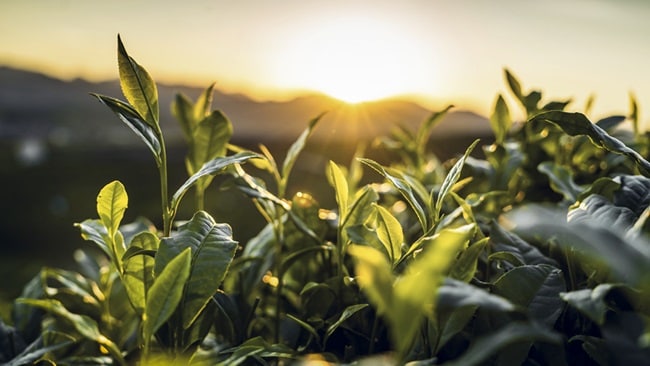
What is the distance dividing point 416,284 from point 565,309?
16.2 inches

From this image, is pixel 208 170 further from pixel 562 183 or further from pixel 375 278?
pixel 562 183

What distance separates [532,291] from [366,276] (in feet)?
1.11

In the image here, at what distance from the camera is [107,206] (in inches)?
35.0

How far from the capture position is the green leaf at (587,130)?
797 mm

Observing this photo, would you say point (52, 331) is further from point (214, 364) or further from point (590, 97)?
point (590, 97)

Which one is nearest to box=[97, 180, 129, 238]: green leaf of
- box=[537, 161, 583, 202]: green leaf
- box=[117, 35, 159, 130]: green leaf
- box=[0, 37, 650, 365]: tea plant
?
box=[0, 37, 650, 365]: tea plant

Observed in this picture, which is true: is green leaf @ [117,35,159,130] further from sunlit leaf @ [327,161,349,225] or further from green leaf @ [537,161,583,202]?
green leaf @ [537,161,583,202]

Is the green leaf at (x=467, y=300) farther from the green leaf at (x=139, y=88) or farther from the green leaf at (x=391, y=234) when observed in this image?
the green leaf at (x=139, y=88)

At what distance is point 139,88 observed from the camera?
0.88 meters

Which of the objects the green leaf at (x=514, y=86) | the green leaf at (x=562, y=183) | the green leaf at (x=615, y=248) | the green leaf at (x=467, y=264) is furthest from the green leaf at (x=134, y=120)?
the green leaf at (x=514, y=86)

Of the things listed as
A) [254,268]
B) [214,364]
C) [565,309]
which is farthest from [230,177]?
[565,309]

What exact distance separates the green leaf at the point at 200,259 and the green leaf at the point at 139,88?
0.65 ft

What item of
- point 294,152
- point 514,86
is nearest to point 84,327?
point 294,152

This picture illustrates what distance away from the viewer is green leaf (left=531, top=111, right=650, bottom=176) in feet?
2.62
